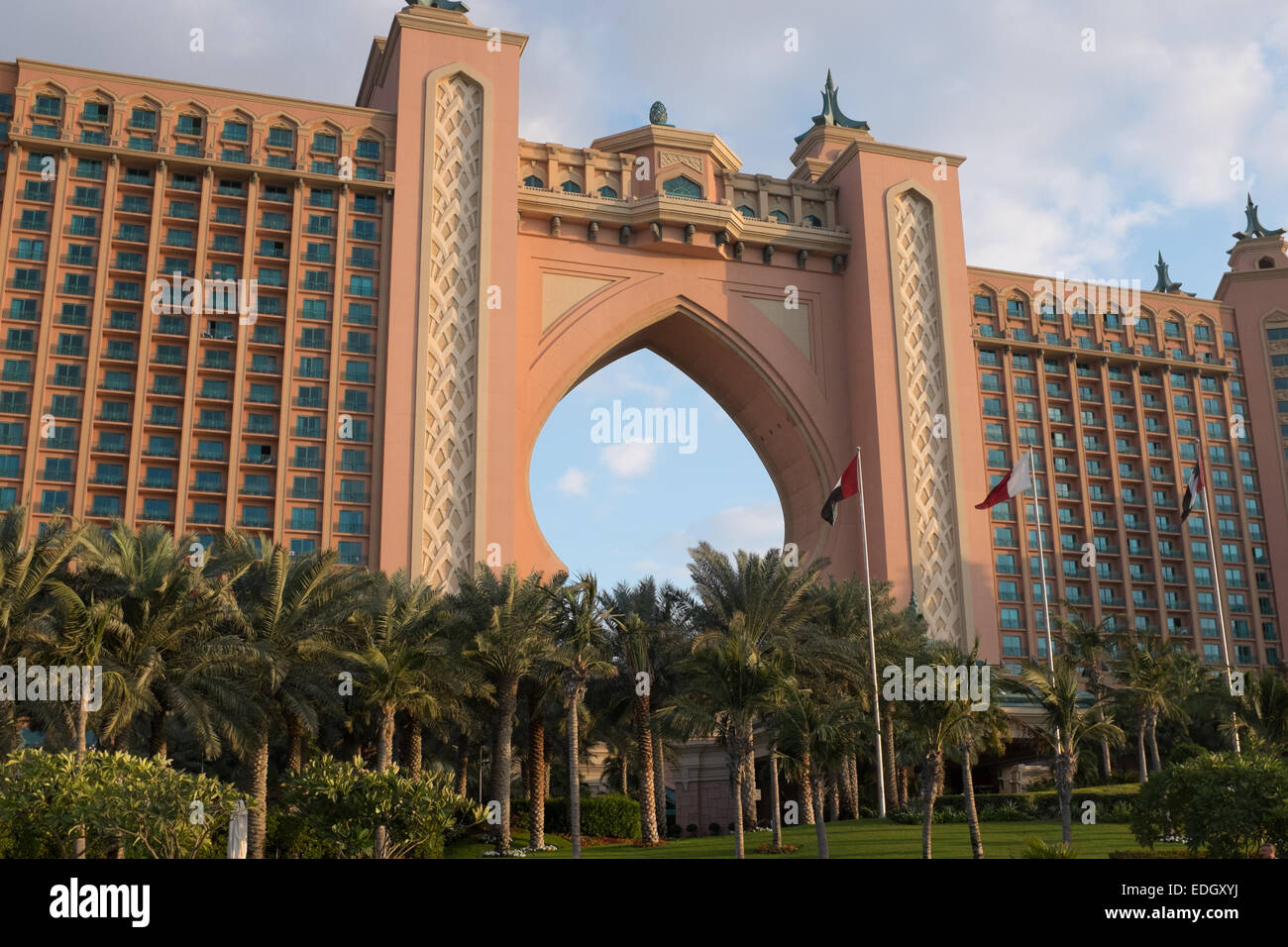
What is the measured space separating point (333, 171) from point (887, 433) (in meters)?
27.2

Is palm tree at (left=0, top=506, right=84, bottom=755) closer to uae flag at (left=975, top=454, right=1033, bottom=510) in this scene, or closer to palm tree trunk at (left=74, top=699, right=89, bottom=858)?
palm tree trunk at (left=74, top=699, right=89, bottom=858)

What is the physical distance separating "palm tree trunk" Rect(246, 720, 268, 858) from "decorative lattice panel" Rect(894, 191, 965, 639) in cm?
3313

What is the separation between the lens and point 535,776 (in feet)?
117

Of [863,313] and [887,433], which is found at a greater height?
[863,313]

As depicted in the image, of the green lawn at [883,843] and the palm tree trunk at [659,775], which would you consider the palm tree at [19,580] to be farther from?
the palm tree trunk at [659,775]

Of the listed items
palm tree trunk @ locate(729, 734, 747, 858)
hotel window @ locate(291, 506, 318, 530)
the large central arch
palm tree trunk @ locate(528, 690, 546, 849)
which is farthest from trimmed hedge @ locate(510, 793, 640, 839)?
the large central arch

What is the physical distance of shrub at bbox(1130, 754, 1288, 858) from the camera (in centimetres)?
2072

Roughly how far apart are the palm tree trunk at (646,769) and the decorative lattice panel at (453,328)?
1530 cm

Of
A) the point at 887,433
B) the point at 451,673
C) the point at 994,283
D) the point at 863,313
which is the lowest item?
the point at 451,673

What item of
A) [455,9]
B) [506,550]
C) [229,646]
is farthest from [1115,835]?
[455,9]

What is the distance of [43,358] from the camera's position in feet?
167

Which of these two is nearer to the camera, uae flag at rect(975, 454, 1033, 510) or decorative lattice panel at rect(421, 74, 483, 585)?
uae flag at rect(975, 454, 1033, 510)

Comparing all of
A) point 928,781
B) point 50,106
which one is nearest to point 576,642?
point 928,781
